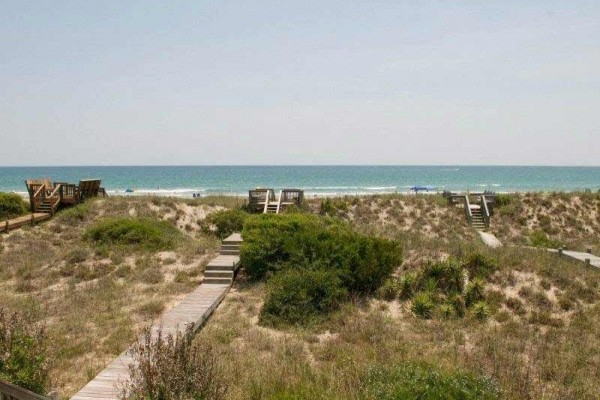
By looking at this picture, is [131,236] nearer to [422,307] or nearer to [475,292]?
[422,307]

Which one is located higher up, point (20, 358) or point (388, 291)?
point (20, 358)

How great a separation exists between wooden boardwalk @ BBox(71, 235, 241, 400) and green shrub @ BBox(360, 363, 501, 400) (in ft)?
11.1

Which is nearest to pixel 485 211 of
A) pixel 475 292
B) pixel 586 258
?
pixel 586 258

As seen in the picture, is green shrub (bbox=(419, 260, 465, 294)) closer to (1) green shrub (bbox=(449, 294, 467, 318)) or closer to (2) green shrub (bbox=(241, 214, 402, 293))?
(1) green shrub (bbox=(449, 294, 467, 318))

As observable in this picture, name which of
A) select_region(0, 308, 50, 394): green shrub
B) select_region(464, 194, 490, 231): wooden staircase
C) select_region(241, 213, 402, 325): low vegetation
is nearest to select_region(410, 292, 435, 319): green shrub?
select_region(241, 213, 402, 325): low vegetation

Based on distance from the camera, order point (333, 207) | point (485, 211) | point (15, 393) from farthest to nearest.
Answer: point (485, 211) < point (333, 207) < point (15, 393)

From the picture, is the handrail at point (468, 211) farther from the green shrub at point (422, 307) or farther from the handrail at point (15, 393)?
the handrail at point (15, 393)

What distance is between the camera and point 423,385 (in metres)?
6.84

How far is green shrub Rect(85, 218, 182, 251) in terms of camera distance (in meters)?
20.8

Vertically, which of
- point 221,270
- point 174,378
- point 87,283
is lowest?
point 87,283

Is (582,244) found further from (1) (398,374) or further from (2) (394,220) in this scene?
(1) (398,374)

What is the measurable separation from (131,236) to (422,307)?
13.4 metres

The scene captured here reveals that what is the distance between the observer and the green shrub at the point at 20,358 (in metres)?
6.69

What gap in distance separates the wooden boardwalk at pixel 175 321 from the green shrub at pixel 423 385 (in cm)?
338
